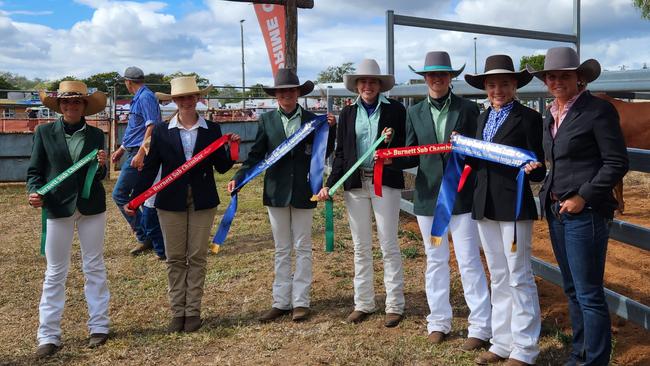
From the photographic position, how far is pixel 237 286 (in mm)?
5738

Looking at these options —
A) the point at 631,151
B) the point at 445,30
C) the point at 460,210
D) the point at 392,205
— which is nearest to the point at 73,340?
the point at 392,205

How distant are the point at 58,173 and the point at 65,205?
0.83 ft

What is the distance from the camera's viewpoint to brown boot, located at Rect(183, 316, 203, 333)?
4641 mm

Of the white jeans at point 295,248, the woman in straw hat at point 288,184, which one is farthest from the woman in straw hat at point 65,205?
the white jeans at point 295,248

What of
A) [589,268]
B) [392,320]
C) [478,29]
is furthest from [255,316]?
[478,29]

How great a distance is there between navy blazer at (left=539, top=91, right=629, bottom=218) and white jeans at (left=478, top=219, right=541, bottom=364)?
1.47ft

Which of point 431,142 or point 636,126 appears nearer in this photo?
point 431,142

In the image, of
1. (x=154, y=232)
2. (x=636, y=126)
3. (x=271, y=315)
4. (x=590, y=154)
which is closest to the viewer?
(x=590, y=154)

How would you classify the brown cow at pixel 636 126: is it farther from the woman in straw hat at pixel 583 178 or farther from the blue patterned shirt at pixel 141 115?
the blue patterned shirt at pixel 141 115

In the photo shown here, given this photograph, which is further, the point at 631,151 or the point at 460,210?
the point at 460,210

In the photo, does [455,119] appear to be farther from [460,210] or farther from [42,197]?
[42,197]

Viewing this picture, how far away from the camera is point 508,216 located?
137 inches

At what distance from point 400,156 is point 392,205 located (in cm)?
42

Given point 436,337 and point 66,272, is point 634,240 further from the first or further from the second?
point 66,272
